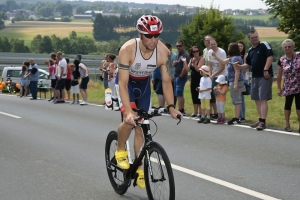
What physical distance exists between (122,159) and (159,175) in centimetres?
88

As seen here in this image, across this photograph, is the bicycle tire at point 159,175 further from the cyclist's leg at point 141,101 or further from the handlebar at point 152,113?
the cyclist's leg at point 141,101

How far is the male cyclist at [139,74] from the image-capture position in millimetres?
6414

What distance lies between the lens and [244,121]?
13.9 meters

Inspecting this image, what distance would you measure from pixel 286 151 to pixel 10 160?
4460mm

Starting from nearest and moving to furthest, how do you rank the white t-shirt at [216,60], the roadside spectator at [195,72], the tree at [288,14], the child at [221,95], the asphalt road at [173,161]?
1. the asphalt road at [173,161]
2. the child at [221,95]
3. the white t-shirt at [216,60]
4. the roadside spectator at [195,72]
5. the tree at [288,14]

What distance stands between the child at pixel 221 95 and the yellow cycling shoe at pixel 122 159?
22.3 ft

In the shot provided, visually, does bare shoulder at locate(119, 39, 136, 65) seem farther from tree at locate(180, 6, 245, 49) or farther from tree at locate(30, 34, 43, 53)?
tree at locate(30, 34, 43, 53)

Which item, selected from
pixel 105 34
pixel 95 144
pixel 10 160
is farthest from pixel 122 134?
pixel 105 34

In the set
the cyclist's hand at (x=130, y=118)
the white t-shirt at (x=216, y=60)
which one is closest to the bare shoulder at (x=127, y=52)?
the cyclist's hand at (x=130, y=118)

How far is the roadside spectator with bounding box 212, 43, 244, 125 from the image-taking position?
44.3ft

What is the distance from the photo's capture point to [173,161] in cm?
942

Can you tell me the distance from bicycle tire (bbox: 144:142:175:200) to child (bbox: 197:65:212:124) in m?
7.54

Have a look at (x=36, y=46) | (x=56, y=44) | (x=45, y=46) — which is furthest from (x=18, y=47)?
(x=56, y=44)

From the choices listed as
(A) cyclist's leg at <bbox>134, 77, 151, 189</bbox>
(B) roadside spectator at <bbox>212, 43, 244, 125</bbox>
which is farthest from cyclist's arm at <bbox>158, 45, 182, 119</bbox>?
(B) roadside spectator at <bbox>212, 43, 244, 125</bbox>
